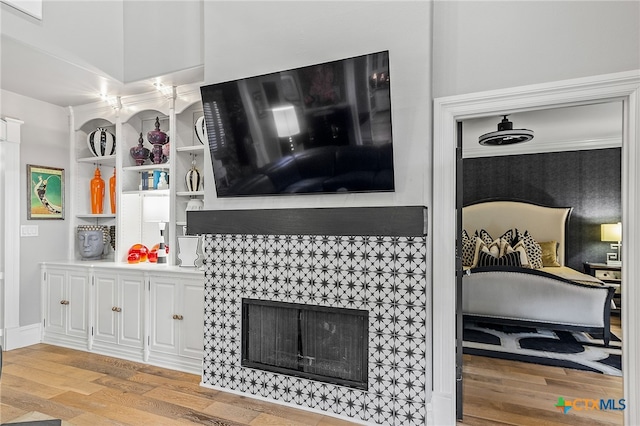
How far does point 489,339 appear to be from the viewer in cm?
388

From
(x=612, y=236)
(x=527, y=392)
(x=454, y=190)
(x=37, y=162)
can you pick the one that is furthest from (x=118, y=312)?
(x=612, y=236)

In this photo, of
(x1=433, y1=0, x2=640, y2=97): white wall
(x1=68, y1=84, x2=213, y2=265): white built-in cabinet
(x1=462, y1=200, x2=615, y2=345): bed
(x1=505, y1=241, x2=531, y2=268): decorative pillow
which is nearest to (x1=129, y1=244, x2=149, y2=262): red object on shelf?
(x1=68, y1=84, x2=213, y2=265): white built-in cabinet

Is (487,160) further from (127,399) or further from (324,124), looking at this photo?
(127,399)

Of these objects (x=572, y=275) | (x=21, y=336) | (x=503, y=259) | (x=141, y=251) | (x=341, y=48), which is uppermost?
(x=341, y=48)

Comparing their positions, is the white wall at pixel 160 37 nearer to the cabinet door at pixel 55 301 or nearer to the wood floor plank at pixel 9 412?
the cabinet door at pixel 55 301

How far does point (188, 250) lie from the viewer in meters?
3.39

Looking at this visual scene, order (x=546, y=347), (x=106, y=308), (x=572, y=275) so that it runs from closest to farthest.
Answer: (x=106, y=308) → (x=546, y=347) → (x=572, y=275)

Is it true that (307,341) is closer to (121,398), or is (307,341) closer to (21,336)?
(121,398)

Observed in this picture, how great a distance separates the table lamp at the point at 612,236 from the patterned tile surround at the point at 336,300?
462cm

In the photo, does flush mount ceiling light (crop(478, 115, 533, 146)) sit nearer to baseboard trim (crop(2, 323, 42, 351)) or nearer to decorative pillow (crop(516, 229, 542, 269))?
decorative pillow (crop(516, 229, 542, 269))

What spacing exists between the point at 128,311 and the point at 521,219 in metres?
5.72

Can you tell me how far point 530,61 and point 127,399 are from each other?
136 inches

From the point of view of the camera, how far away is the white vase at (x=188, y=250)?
3373mm

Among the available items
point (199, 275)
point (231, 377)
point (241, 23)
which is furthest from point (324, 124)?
point (231, 377)
